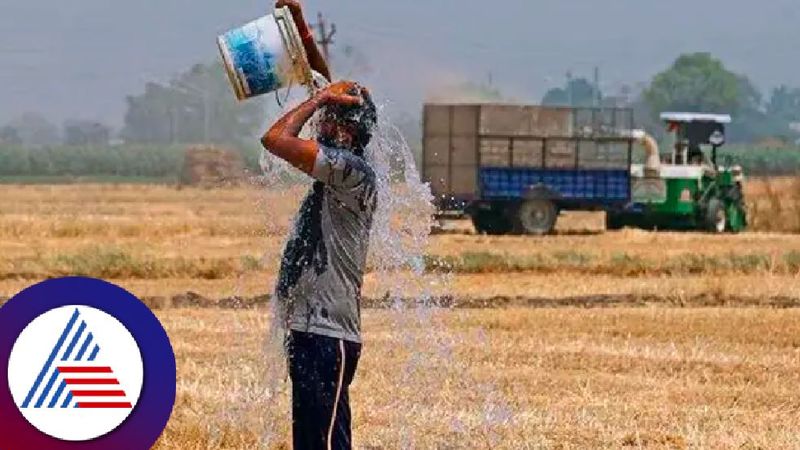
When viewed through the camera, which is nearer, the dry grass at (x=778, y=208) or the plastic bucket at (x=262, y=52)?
the plastic bucket at (x=262, y=52)

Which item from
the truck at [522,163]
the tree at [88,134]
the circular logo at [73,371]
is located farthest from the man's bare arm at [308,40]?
the tree at [88,134]

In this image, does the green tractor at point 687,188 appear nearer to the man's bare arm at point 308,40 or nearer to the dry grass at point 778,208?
the dry grass at point 778,208

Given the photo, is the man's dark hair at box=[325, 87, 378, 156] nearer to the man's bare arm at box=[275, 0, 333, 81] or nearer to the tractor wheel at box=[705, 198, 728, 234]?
the man's bare arm at box=[275, 0, 333, 81]

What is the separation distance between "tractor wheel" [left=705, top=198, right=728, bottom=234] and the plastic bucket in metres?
31.4

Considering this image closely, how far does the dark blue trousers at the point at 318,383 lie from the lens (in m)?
8.13

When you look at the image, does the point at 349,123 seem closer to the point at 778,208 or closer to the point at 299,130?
the point at 299,130

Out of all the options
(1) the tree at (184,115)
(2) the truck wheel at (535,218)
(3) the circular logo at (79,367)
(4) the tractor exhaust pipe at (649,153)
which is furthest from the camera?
(1) the tree at (184,115)

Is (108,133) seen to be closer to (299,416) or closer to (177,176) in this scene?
(177,176)

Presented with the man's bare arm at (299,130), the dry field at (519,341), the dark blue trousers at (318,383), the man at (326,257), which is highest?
the man's bare arm at (299,130)

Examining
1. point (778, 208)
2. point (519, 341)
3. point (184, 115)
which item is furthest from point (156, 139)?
point (519, 341)

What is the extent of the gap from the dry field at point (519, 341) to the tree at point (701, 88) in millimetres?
85876

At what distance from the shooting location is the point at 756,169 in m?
69.0

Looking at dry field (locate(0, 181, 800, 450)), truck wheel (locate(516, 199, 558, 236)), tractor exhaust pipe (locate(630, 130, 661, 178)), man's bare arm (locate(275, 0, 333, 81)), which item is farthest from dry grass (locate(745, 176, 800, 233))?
man's bare arm (locate(275, 0, 333, 81))

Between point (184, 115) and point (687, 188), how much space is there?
132ft
